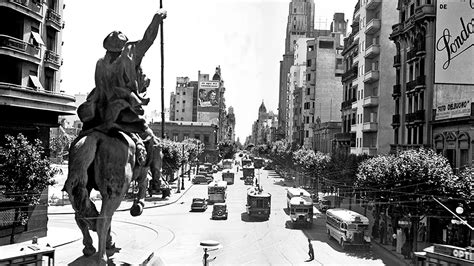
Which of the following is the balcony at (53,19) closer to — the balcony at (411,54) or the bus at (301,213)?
the bus at (301,213)

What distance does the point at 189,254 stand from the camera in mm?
25859

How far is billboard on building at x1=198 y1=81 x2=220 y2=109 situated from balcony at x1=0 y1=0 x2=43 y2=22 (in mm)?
127001

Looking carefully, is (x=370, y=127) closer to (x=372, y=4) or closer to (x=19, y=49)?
(x=372, y=4)

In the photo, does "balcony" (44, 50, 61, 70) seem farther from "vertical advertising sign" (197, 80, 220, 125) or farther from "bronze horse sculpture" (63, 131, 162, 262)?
"vertical advertising sign" (197, 80, 220, 125)

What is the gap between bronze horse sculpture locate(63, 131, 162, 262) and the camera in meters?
9.33

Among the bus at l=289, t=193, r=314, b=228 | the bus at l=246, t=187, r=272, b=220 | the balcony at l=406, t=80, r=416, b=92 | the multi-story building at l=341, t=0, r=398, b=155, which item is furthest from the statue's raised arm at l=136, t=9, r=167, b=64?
the multi-story building at l=341, t=0, r=398, b=155

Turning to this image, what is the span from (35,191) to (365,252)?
2095 centimetres

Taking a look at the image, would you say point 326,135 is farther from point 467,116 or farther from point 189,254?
point 189,254

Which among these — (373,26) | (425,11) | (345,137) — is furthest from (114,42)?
(345,137)

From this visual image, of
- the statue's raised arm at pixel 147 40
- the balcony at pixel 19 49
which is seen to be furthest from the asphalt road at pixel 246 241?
the balcony at pixel 19 49

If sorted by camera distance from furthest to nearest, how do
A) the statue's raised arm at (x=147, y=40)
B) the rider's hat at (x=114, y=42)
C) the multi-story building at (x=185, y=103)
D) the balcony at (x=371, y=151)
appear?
1. the multi-story building at (x=185, y=103)
2. the balcony at (x=371, y=151)
3. the statue's raised arm at (x=147, y=40)
4. the rider's hat at (x=114, y=42)

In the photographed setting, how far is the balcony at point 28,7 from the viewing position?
2650 cm

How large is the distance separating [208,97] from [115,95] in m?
148

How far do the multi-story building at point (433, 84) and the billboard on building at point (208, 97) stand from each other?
113 meters
